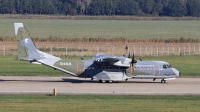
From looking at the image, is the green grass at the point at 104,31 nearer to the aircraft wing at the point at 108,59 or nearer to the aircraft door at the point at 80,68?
the aircraft door at the point at 80,68

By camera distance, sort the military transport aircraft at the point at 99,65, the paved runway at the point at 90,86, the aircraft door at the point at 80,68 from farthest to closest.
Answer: the aircraft door at the point at 80,68 → the military transport aircraft at the point at 99,65 → the paved runway at the point at 90,86

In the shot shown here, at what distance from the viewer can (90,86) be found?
37844 mm

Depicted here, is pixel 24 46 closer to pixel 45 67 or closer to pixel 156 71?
pixel 156 71

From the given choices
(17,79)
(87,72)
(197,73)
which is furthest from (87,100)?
(197,73)

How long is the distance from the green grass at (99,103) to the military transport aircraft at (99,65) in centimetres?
726

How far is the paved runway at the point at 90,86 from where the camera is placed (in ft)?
114

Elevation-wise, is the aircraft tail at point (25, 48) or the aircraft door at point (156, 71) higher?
the aircraft tail at point (25, 48)

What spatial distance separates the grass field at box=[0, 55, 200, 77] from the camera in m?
45.8

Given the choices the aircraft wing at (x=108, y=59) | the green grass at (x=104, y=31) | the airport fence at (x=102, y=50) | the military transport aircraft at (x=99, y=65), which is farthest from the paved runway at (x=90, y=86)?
the green grass at (x=104, y=31)

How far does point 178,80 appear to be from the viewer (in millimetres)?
42844

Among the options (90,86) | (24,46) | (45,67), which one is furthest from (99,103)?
(45,67)

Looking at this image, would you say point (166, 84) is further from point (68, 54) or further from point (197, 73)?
point (68, 54)

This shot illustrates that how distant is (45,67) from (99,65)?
496 inches

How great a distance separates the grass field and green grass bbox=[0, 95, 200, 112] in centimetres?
1379
